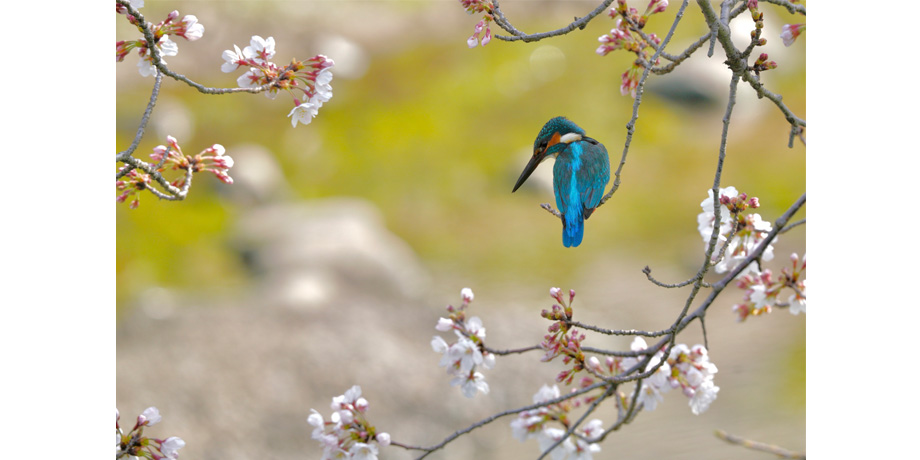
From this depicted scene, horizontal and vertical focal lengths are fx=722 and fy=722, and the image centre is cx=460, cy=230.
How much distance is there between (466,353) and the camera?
125 centimetres

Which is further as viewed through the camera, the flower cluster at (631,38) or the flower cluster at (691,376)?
the flower cluster at (691,376)

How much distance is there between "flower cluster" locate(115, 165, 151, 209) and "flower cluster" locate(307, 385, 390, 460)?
0.47m

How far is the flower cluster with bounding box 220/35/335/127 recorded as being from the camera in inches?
44.3

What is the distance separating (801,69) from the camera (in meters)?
3.21

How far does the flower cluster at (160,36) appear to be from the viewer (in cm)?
111

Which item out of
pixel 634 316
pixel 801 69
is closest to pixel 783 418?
pixel 634 316

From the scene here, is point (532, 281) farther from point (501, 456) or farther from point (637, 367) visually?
point (637, 367)

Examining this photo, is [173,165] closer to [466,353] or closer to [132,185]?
Result: [132,185]

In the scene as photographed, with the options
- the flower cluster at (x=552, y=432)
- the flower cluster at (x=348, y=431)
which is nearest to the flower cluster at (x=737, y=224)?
the flower cluster at (x=552, y=432)

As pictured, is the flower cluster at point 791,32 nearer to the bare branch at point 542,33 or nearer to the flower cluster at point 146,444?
the bare branch at point 542,33

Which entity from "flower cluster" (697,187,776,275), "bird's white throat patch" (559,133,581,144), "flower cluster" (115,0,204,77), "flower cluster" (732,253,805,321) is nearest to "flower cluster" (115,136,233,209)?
"flower cluster" (115,0,204,77)

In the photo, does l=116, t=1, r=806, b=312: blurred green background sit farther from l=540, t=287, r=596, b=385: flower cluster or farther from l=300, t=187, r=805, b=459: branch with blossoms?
l=540, t=287, r=596, b=385: flower cluster

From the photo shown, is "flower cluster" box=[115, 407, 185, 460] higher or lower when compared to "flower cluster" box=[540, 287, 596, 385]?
lower

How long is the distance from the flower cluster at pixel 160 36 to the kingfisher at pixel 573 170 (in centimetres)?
57
